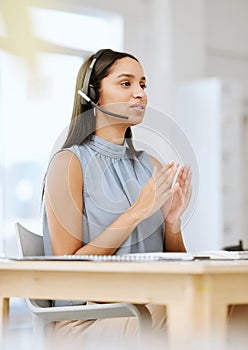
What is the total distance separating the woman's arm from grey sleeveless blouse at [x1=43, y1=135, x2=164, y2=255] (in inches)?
1.5

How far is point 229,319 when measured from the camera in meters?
1.83

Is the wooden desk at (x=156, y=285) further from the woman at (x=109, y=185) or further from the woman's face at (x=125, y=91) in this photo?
the woman's face at (x=125, y=91)

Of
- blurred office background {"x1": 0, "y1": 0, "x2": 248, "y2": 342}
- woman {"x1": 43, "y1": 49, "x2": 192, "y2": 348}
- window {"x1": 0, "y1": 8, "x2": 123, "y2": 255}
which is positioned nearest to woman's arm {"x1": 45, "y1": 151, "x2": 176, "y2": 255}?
woman {"x1": 43, "y1": 49, "x2": 192, "y2": 348}

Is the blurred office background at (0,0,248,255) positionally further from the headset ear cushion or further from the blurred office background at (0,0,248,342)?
the headset ear cushion

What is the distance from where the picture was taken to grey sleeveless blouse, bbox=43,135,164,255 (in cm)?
185

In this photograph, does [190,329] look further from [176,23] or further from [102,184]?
[176,23]

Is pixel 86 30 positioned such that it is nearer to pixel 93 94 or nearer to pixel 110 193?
pixel 93 94

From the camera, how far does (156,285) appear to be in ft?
4.58

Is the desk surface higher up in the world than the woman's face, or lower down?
lower down

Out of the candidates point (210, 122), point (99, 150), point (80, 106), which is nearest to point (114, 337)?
point (99, 150)

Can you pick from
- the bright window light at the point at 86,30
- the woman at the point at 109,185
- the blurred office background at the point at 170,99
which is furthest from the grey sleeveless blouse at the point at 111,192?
the bright window light at the point at 86,30

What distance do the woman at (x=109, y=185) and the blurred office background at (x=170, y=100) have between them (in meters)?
3.58

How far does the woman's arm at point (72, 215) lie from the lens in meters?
1.76

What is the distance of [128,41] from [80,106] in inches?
174
